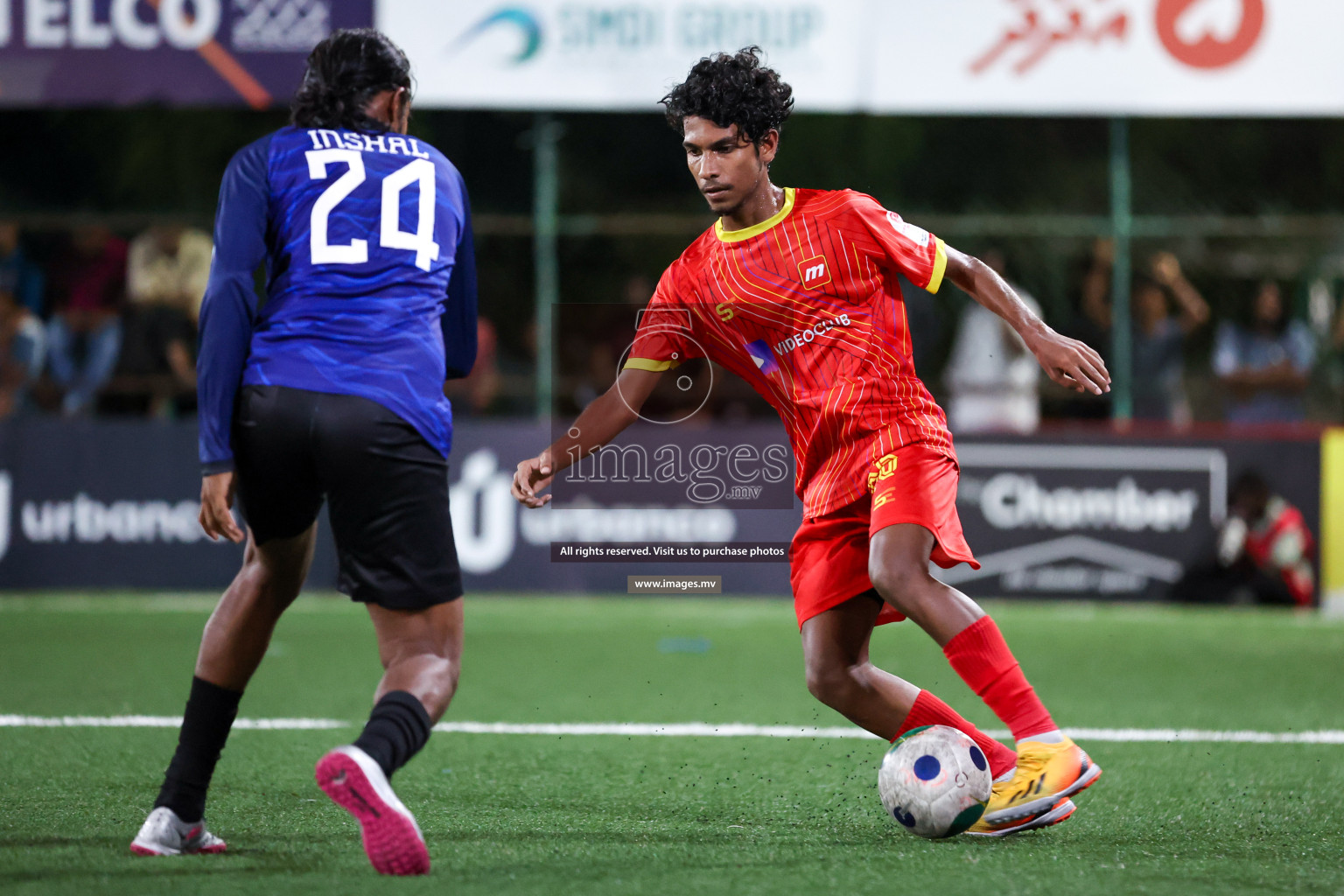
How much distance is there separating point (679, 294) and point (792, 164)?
9.64 metres

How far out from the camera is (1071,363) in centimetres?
413

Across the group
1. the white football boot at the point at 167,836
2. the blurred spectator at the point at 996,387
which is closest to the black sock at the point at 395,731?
the white football boot at the point at 167,836

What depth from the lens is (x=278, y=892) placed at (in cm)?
343

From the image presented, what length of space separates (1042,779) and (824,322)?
4.60 ft

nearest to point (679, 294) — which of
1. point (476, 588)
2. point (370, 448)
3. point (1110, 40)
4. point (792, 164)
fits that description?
point (370, 448)

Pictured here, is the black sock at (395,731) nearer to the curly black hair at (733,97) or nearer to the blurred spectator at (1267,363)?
the curly black hair at (733,97)

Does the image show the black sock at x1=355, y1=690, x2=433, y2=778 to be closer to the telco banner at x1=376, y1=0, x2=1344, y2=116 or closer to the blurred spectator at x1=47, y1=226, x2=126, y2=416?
the telco banner at x1=376, y1=0, x2=1344, y2=116

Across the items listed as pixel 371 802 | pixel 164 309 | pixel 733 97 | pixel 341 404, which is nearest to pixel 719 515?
pixel 164 309

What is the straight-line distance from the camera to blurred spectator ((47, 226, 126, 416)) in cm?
1202

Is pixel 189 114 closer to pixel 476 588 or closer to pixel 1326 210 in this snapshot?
pixel 476 588

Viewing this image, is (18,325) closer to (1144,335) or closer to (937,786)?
(1144,335)

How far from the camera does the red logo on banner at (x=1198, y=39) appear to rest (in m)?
12.0

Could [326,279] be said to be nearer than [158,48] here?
Yes

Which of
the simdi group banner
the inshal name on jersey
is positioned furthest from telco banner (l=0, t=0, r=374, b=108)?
the inshal name on jersey
